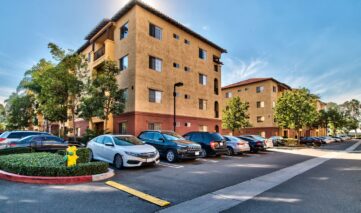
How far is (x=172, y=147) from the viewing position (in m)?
12.5

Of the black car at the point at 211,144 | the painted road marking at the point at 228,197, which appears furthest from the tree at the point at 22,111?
the painted road marking at the point at 228,197

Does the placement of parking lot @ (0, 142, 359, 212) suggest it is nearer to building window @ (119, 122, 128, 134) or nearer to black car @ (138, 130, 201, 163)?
black car @ (138, 130, 201, 163)

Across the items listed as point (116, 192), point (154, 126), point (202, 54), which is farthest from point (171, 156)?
point (202, 54)

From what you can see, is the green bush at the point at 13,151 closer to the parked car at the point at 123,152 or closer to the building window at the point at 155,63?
the parked car at the point at 123,152

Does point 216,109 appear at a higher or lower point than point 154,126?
higher

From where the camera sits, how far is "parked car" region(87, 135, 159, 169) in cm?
993

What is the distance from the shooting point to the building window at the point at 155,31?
22.6m

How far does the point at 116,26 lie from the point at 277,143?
25.6 m

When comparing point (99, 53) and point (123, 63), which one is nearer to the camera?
point (123, 63)

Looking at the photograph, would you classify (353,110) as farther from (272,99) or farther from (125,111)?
(125,111)

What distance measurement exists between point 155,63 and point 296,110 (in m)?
22.8

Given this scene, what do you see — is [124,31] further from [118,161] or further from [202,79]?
[118,161]

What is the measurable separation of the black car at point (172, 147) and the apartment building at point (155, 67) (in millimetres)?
6828

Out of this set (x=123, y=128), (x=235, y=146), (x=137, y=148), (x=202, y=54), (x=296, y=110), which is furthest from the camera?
(x=296, y=110)
